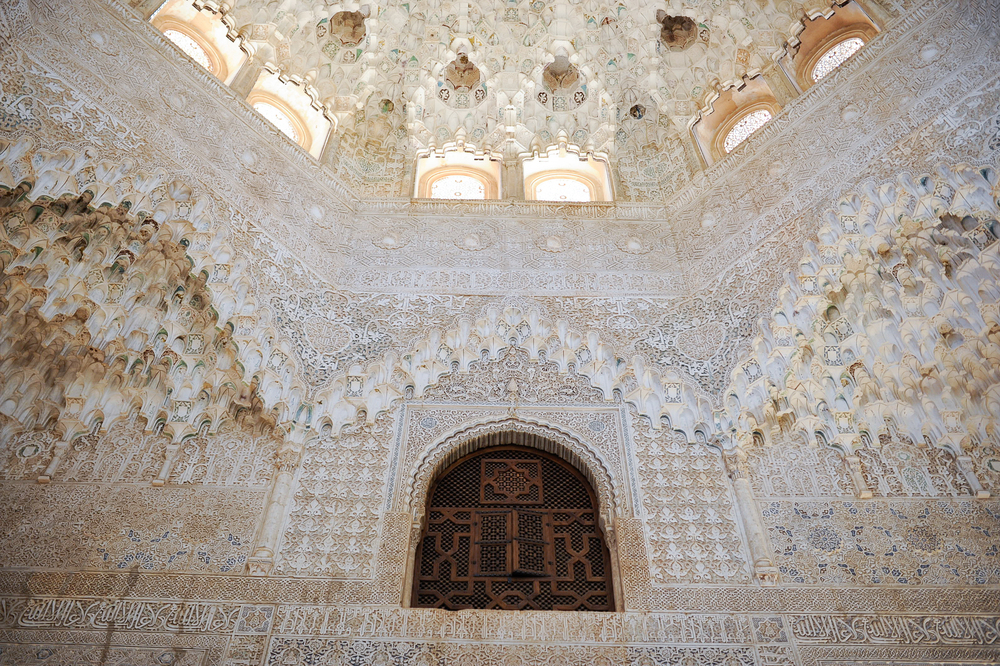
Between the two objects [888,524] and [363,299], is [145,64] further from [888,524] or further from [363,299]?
[888,524]

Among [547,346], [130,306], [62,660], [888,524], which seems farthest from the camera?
[547,346]

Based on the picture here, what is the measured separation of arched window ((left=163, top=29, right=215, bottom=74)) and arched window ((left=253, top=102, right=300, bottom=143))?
48cm

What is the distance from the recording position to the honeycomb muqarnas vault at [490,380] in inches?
146

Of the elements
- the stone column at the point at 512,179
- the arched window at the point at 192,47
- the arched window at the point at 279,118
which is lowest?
the stone column at the point at 512,179

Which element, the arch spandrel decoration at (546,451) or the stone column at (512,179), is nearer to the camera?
the arch spandrel decoration at (546,451)

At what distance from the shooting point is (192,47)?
5.63 m

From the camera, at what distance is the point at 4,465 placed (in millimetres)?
4234

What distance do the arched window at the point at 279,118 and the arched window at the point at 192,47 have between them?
1.57 ft

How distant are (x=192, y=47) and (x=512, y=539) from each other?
15.0 feet

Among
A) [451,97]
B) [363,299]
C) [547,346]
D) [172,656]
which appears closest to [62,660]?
[172,656]

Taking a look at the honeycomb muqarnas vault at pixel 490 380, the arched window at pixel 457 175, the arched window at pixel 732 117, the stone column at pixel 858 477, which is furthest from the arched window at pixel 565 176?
the stone column at pixel 858 477

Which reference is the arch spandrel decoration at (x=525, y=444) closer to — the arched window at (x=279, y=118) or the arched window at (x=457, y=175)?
the arched window at (x=457, y=175)

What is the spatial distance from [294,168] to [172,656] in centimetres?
352

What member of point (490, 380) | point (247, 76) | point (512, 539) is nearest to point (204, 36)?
point (247, 76)
